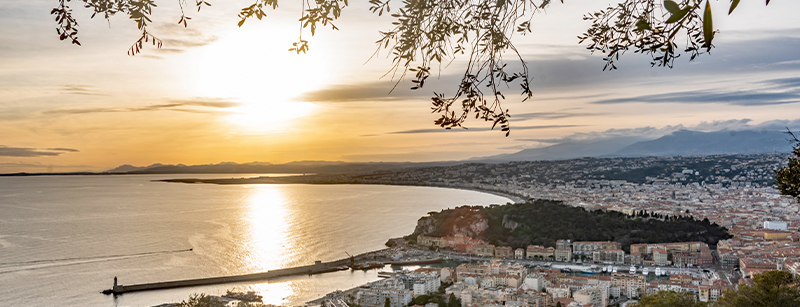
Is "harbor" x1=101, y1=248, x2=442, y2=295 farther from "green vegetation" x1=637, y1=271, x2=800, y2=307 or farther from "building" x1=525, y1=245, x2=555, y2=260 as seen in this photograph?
"green vegetation" x1=637, y1=271, x2=800, y2=307

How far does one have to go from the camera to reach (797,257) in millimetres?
19734

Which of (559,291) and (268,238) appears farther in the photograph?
(268,238)

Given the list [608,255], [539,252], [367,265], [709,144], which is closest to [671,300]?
[367,265]

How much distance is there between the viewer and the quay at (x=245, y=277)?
1730cm

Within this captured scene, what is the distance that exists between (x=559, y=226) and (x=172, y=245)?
62.3 ft

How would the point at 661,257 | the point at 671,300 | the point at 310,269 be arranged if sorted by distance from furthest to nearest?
1. the point at 661,257
2. the point at 310,269
3. the point at 671,300

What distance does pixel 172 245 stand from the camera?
26.2 metres

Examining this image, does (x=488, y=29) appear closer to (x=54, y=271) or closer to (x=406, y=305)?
(x=406, y=305)

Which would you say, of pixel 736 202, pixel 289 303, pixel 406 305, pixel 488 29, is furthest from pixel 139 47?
pixel 736 202

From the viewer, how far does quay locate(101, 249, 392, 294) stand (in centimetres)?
1730

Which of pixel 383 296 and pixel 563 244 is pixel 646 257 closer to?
pixel 563 244

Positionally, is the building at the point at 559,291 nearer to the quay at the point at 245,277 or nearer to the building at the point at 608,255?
the building at the point at 608,255

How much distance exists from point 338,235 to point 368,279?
37.0 feet

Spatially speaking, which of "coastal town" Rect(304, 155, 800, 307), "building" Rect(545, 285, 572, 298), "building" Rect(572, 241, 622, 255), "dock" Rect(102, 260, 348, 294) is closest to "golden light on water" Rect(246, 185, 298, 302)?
"dock" Rect(102, 260, 348, 294)
